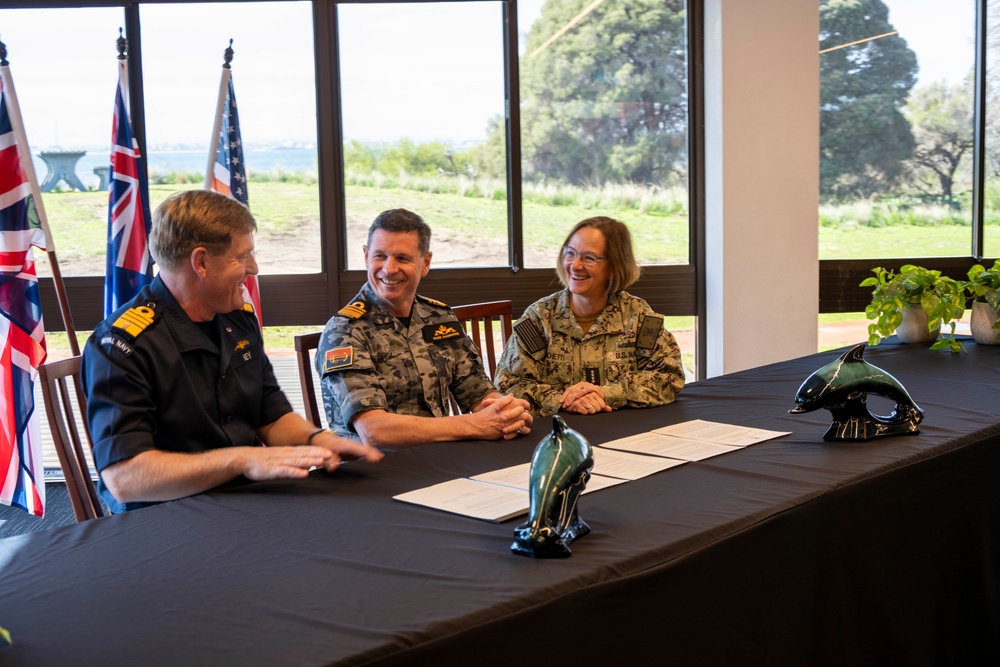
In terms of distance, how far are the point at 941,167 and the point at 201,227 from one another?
4.23m

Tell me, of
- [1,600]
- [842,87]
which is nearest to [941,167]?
[842,87]

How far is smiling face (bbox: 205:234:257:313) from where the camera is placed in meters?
1.89

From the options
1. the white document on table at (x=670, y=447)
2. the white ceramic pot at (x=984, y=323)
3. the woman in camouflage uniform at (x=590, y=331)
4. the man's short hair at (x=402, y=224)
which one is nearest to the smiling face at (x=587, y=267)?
the woman in camouflage uniform at (x=590, y=331)

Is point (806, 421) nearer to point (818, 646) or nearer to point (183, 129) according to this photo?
point (818, 646)

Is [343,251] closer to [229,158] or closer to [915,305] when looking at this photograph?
[229,158]

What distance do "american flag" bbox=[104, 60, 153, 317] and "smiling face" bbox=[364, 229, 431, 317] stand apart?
1638 mm

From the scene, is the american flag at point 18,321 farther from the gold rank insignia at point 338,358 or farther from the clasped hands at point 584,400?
the clasped hands at point 584,400

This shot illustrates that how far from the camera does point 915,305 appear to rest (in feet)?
11.0

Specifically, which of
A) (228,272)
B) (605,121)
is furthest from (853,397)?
(605,121)

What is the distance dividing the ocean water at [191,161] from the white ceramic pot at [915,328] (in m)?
2.76

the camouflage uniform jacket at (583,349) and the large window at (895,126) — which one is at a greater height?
the large window at (895,126)

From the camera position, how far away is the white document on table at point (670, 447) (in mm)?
1888

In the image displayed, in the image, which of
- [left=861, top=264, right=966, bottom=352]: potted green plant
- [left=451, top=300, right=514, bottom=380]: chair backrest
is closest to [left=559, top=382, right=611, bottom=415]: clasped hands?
[left=451, top=300, right=514, bottom=380]: chair backrest

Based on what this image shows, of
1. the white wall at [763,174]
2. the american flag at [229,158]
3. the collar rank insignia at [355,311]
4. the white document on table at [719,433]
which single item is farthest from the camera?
the white wall at [763,174]
